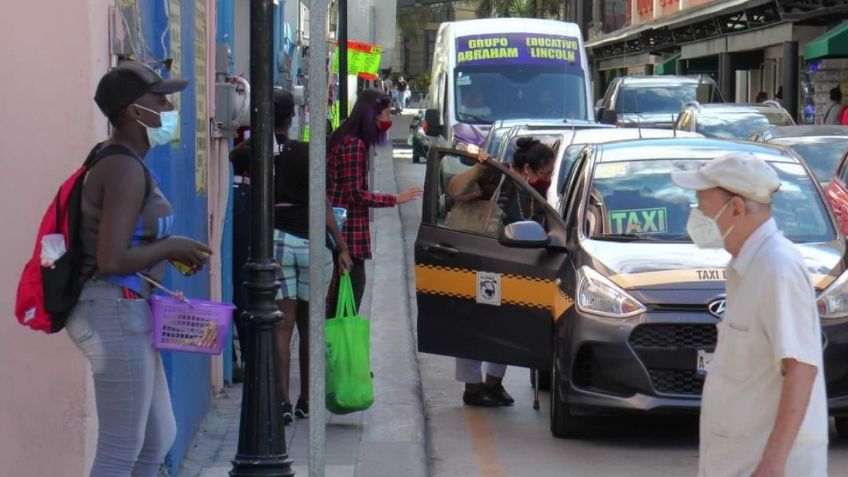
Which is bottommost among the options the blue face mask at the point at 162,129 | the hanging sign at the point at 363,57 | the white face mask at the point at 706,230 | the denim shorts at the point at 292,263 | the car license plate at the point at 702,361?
the car license plate at the point at 702,361

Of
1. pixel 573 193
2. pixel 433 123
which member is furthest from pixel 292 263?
pixel 433 123

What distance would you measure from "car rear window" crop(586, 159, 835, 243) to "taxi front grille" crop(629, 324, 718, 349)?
97 cm

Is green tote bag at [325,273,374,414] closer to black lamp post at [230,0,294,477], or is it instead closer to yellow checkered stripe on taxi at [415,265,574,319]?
yellow checkered stripe on taxi at [415,265,574,319]

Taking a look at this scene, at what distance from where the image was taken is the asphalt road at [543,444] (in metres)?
8.22

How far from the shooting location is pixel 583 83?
24688 mm

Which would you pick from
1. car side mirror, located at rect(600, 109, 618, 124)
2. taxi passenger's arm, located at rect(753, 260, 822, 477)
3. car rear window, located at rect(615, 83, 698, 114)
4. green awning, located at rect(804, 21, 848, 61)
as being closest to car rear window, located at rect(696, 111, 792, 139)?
car side mirror, located at rect(600, 109, 618, 124)

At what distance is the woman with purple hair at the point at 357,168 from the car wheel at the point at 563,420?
1.46 metres

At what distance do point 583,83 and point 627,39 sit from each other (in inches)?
1128

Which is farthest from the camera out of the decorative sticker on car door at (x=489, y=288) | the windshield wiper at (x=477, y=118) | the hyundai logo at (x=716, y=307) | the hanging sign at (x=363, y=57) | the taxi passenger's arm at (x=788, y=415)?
the windshield wiper at (x=477, y=118)

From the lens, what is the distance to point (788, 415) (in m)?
4.09

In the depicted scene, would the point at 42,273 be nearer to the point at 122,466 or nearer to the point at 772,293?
the point at 122,466

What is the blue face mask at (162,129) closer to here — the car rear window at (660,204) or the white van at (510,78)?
the car rear window at (660,204)

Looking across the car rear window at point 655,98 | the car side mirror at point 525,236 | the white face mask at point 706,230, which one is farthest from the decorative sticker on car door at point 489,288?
the car rear window at point 655,98

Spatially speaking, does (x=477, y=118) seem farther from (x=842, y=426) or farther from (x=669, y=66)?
(x=669, y=66)
